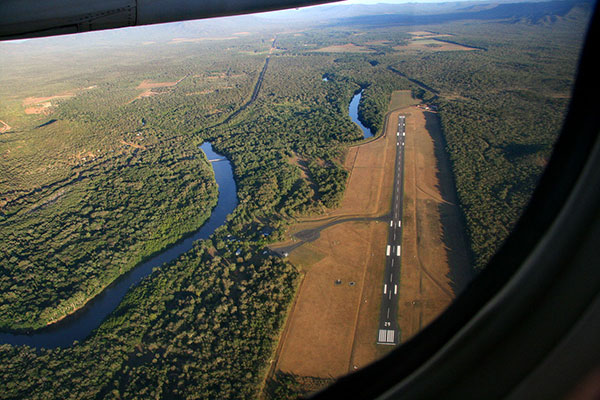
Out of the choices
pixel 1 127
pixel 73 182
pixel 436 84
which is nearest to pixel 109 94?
pixel 1 127

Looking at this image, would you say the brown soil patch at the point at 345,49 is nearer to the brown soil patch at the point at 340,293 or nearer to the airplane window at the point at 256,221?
the airplane window at the point at 256,221

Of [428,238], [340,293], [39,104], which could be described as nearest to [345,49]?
[39,104]

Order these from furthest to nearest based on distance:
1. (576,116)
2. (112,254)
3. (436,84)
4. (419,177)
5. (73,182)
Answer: (436,84), (73,182), (419,177), (112,254), (576,116)

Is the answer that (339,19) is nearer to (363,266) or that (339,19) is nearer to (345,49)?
(345,49)

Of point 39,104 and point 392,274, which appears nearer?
point 392,274

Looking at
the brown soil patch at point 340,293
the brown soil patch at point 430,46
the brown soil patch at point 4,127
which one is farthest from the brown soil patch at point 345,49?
the brown soil patch at point 4,127

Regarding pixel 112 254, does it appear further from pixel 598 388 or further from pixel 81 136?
pixel 81 136

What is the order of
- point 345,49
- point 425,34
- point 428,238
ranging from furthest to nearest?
point 425,34, point 345,49, point 428,238
